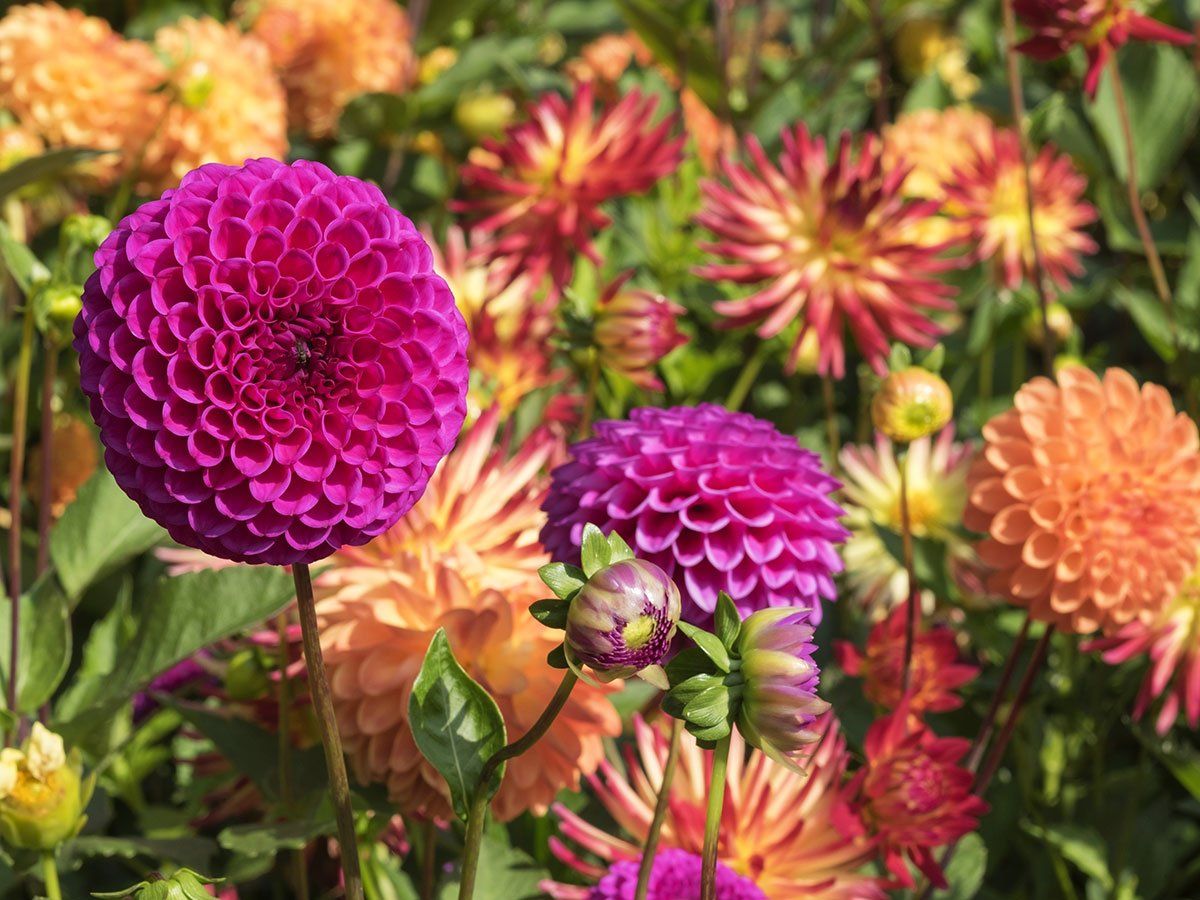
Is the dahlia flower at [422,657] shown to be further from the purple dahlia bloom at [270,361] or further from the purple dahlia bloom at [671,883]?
the purple dahlia bloom at [270,361]

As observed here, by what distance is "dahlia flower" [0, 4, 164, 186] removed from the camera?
1129mm

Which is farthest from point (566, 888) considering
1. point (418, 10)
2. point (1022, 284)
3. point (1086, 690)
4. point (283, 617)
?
point (418, 10)

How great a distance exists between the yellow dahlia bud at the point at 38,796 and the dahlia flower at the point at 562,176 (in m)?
0.62

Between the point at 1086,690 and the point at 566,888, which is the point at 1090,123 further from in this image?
the point at 566,888

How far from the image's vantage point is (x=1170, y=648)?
879 millimetres

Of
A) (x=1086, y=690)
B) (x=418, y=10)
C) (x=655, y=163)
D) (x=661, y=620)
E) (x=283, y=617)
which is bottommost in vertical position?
(x=1086, y=690)

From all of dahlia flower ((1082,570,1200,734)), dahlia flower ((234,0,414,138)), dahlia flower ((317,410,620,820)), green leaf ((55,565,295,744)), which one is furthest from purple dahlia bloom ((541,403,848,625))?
dahlia flower ((234,0,414,138))

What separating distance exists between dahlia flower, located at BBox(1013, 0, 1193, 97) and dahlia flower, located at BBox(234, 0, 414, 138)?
790 mm

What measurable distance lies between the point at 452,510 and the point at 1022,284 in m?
0.84

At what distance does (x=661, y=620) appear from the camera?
0.46m

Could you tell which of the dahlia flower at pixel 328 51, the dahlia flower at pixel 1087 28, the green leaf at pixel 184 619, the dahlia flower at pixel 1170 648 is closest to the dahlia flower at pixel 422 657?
the green leaf at pixel 184 619

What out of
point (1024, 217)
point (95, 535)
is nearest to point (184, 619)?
point (95, 535)

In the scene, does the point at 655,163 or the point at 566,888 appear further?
the point at 655,163

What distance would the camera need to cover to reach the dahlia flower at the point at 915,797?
73 centimetres
